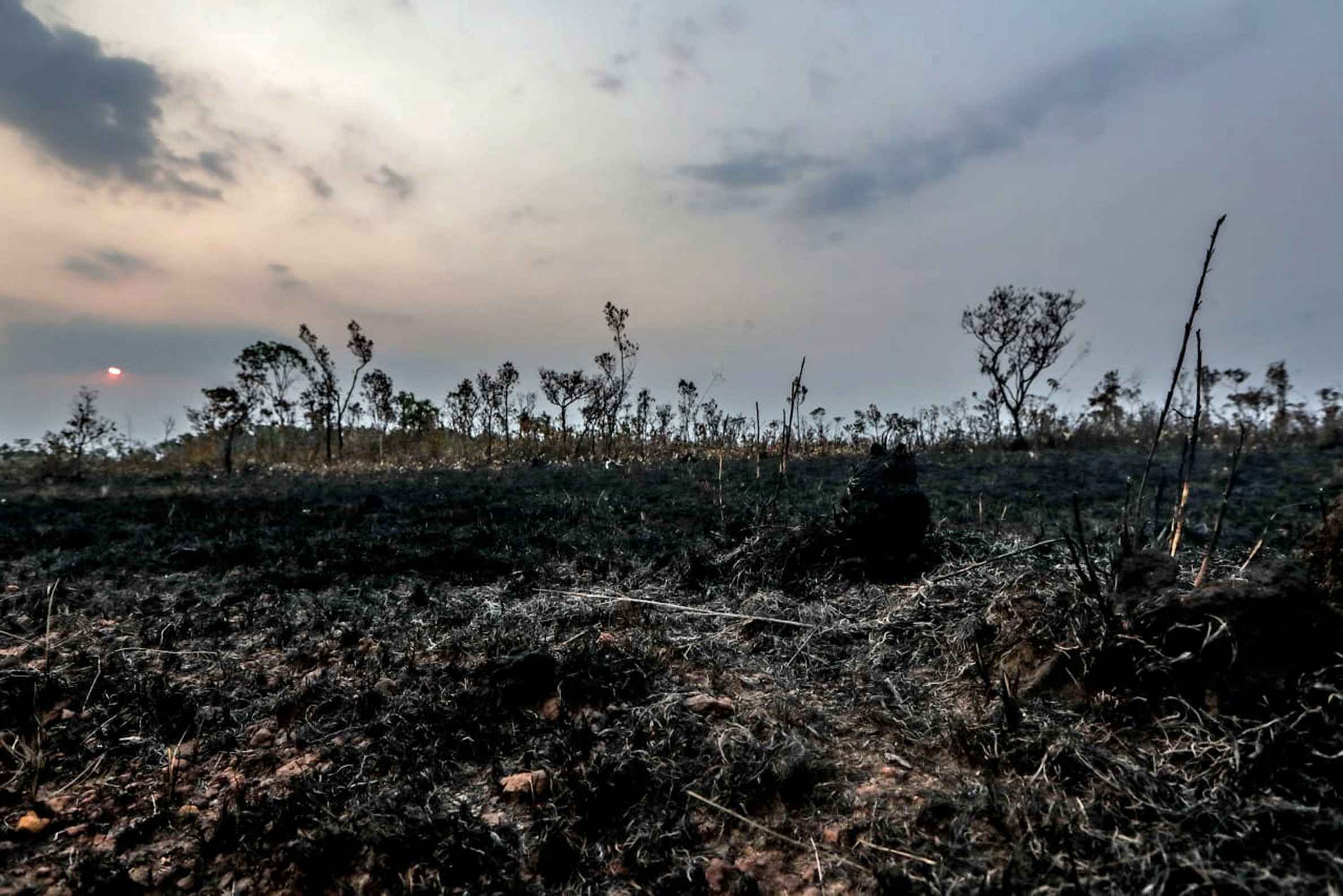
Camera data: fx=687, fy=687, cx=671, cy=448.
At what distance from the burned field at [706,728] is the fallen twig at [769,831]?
0.05ft

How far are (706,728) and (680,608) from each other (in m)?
1.48

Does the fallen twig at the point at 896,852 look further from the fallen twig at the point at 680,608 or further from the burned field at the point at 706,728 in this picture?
the fallen twig at the point at 680,608

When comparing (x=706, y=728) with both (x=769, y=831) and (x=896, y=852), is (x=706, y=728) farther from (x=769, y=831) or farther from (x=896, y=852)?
(x=896, y=852)

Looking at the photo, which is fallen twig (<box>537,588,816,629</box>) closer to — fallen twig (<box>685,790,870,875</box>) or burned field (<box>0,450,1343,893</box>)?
burned field (<box>0,450,1343,893</box>)

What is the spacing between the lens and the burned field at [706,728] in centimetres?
198

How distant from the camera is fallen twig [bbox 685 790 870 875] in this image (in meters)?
1.96

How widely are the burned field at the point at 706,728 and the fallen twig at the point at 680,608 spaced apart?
51 mm

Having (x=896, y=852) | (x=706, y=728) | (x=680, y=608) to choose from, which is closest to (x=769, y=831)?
(x=896, y=852)

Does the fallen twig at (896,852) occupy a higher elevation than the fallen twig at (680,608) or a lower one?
lower

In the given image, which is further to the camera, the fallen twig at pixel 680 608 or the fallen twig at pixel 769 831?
the fallen twig at pixel 680 608

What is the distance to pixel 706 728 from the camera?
9.05 ft

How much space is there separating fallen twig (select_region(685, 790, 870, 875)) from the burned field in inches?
0.5

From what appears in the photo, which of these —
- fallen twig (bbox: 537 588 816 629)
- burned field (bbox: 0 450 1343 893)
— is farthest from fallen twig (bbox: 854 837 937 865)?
fallen twig (bbox: 537 588 816 629)

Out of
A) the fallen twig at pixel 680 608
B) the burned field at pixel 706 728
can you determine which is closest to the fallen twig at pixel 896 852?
the burned field at pixel 706 728
